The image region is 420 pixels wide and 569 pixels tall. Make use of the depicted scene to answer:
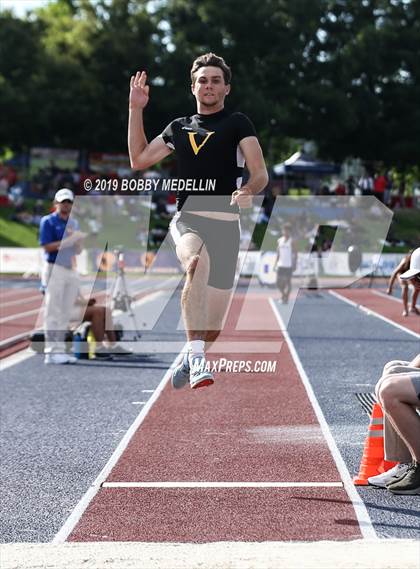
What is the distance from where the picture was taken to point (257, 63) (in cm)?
5459

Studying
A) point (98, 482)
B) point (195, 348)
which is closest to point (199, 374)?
point (195, 348)

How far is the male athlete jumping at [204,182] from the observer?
634 cm

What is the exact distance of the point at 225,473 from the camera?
7.59 meters

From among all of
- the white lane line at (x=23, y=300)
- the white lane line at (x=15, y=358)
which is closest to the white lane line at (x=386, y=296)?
the white lane line at (x=23, y=300)

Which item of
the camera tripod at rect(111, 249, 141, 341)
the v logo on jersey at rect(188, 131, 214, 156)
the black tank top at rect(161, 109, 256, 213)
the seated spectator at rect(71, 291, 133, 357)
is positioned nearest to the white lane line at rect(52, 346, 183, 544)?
the black tank top at rect(161, 109, 256, 213)

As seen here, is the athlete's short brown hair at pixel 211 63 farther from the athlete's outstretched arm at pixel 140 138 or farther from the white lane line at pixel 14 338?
the white lane line at pixel 14 338

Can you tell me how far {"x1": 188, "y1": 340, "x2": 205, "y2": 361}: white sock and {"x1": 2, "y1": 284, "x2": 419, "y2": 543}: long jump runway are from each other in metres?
1.00

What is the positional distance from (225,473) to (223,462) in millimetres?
387

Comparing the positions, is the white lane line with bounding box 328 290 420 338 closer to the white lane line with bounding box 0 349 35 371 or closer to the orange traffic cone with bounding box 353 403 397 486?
the white lane line with bounding box 0 349 35 371

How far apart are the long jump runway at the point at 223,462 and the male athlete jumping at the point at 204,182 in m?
0.89

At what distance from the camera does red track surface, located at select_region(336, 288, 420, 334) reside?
820 inches

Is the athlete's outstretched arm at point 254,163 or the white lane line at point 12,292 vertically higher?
the athlete's outstretched arm at point 254,163

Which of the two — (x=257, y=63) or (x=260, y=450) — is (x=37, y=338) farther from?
(x=257, y=63)

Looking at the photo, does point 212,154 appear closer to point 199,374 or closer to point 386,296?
point 199,374
